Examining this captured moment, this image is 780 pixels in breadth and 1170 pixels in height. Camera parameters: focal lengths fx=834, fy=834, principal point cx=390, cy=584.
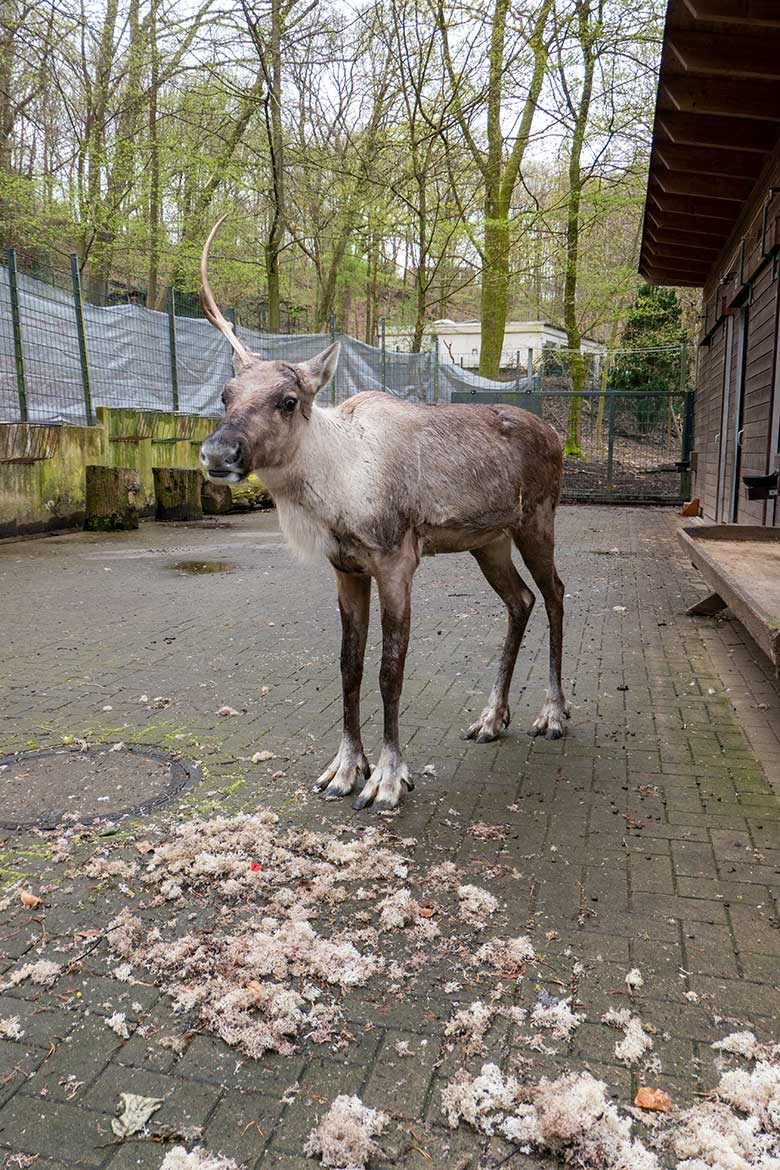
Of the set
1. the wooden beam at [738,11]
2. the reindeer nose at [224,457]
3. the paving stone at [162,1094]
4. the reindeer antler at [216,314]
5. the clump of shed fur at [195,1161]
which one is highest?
the wooden beam at [738,11]

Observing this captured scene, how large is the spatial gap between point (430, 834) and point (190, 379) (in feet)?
50.1

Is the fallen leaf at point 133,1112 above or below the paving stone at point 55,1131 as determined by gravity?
above

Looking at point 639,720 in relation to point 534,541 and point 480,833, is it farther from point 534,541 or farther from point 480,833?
point 480,833

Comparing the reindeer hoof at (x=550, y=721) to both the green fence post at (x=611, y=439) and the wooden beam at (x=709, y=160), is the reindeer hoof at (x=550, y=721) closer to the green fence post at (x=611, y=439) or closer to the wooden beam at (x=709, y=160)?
the wooden beam at (x=709, y=160)

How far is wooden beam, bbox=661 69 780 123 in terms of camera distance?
7672 mm

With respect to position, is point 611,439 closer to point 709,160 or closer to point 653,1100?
point 709,160

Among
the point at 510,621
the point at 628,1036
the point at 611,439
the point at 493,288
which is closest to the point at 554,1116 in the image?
the point at 628,1036

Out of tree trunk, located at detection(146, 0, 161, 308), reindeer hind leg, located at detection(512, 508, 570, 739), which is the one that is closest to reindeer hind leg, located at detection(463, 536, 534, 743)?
reindeer hind leg, located at detection(512, 508, 570, 739)

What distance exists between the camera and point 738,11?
20.5 ft

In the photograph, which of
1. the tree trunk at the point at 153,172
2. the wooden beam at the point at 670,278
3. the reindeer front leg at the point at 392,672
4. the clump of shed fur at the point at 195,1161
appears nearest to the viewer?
the clump of shed fur at the point at 195,1161

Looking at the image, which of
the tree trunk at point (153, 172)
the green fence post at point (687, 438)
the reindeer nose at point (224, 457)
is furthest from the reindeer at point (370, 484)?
the tree trunk at point (153, 172)

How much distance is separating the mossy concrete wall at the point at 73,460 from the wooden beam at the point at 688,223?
6.83 m

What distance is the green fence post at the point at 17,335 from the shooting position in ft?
38.3

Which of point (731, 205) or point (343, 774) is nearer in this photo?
point (343, 774)
